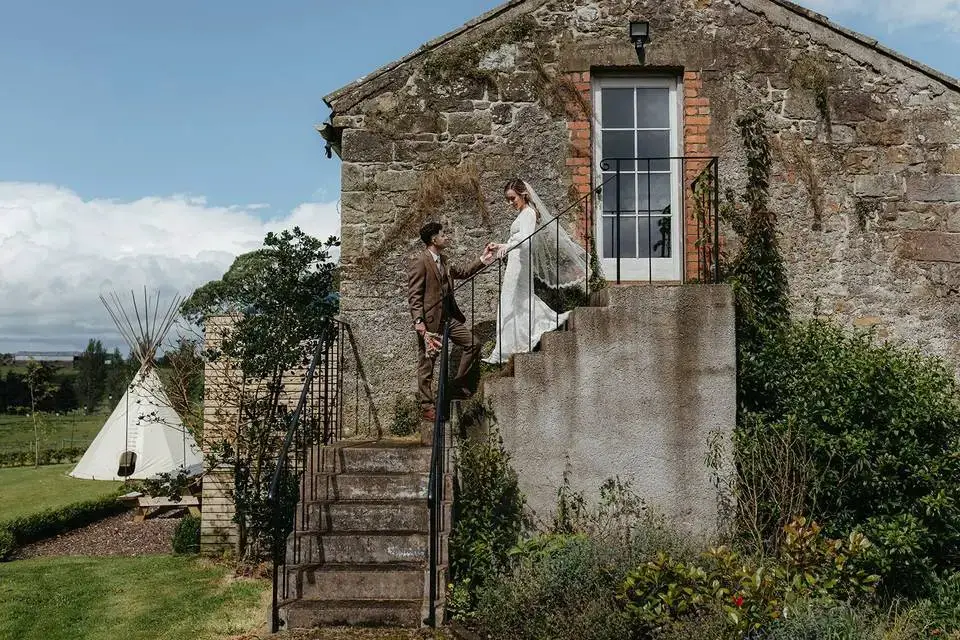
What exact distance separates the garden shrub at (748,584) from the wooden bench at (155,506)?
12.0m

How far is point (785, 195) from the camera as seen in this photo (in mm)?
9289

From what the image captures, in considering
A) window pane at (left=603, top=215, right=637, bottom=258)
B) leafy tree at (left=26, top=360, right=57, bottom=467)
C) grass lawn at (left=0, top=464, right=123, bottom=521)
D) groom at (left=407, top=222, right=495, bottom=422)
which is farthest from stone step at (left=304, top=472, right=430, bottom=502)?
leafy tree at (left=26, top=360, right=57, bottom=467)

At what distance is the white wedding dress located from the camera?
8.35m

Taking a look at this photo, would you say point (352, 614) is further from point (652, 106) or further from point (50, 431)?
point (50, 431)

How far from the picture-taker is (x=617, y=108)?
9.52 metres

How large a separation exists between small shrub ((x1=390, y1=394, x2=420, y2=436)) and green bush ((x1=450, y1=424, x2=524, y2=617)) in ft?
5.28

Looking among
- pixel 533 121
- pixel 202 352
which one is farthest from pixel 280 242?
pixel 533 121

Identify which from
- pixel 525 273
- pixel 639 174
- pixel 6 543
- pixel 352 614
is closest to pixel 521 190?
pixel 525 273

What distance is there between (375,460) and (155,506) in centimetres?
1076

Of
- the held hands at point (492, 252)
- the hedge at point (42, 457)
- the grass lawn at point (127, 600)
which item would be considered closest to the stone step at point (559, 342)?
the held hands at point (492, 252)

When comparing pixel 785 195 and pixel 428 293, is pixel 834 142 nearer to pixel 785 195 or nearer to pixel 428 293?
pixel 785 195

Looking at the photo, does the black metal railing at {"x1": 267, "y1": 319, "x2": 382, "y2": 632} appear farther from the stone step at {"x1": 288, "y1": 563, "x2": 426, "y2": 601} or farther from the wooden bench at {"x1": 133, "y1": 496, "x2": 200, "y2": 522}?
the wooden bench at {"x1": 133, "y1": 496, "x2": 200, "y2": 522}

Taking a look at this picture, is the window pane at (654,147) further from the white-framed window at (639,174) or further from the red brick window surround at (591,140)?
the red brick window surround at (591,140)

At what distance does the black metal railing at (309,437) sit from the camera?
681cm
